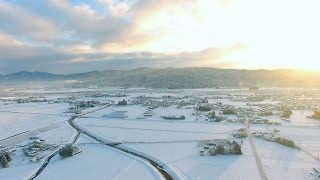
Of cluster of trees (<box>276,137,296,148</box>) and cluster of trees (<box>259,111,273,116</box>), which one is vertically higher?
cluster of trees (<box>259,111,273,116</box>)

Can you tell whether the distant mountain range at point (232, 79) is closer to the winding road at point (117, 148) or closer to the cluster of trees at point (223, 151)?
the winding road at point (117, 148)

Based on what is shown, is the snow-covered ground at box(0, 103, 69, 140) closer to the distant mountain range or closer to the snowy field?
the snowy field

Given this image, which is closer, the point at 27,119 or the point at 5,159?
the point at 5,159

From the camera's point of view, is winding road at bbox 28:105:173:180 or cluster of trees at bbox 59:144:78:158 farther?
cluster of trees at bbox 59:144:78:158

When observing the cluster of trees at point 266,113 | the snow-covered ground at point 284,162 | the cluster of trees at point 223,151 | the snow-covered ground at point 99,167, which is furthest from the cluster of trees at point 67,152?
the cluster of trees at point 266,113

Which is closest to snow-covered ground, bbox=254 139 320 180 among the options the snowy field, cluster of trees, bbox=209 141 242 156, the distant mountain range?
the snowy field

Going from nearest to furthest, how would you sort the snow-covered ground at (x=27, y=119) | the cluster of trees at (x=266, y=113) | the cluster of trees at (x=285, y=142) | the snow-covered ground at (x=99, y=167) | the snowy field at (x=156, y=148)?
1. the snow-covered ground at (x=99, y=167)
2. the snowy field at (x=156, y=148)
3. the cluster of trees at (x=285, y=142)
4. the snow-covered ground at (x=27, y=119)
5. the cluster of trees at (x=266, y=113)

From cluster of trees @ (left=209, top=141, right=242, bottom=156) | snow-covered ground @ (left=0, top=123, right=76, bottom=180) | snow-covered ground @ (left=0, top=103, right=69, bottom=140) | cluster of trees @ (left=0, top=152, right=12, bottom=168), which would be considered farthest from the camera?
snow-covered ground @ (left=0, top=103, right=69, bottom=140)

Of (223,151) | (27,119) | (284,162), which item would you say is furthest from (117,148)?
(27,119)

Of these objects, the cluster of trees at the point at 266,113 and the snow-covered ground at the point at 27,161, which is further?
the cluster of trees at the point at 266,113

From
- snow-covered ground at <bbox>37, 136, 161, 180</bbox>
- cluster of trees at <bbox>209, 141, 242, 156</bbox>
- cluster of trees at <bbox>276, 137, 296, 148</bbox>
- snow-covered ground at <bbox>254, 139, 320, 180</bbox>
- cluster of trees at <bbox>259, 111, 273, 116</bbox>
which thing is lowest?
snow-covered ground at <bbox>37, 136, 161, 180</bbox>

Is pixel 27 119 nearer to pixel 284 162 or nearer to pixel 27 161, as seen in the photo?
pixel 27 161

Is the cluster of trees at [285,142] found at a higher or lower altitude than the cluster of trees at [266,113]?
lower
